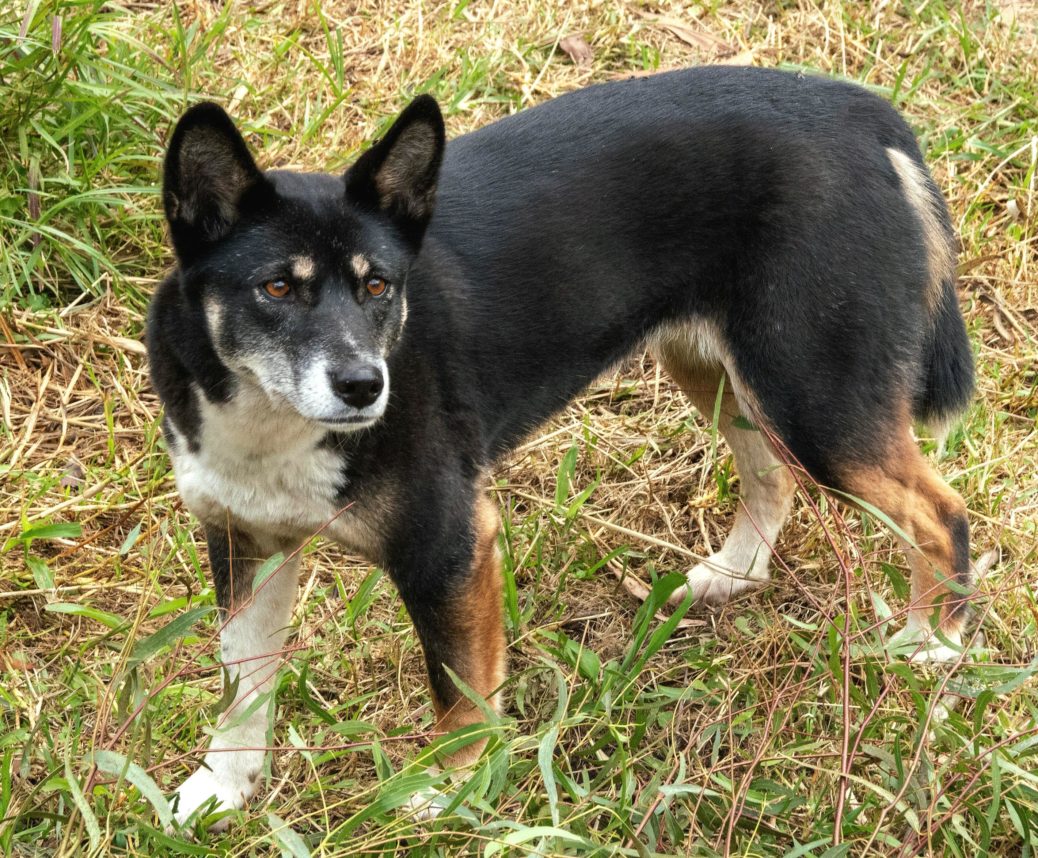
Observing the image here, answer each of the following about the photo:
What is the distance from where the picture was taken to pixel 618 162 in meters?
3.64

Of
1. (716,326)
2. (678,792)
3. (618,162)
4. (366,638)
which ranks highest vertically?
(618,162)

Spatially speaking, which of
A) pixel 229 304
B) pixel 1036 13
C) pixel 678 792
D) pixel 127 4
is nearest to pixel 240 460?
pixel 229 304

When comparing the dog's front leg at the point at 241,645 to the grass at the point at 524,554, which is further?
the dog's front leg at the point at 241,645

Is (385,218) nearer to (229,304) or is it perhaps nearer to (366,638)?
(229,304)

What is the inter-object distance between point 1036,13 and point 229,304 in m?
4.90

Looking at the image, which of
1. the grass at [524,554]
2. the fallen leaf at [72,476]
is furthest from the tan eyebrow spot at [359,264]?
the fallen leaf at [72,476]

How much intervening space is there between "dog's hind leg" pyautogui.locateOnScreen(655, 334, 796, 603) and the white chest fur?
4.45 feet

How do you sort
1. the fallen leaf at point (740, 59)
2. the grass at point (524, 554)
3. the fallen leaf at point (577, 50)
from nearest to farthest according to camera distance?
the grass at point (524, 554), the fallen leaf at point (740, 59), the fallen leaf at point (577, 50)

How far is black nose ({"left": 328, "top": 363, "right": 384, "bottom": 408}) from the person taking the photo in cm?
294

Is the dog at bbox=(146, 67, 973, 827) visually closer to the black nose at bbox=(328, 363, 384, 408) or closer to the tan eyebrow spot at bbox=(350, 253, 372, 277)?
the tan eyebrow spot at bbox=(350, 253, 372, 277)

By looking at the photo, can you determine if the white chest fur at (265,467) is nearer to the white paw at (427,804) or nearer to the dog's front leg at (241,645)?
the dog's front leg at (241,645)

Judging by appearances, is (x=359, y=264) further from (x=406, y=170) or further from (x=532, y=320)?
(x=532, y=320)

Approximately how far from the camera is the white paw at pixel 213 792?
11.2 ft

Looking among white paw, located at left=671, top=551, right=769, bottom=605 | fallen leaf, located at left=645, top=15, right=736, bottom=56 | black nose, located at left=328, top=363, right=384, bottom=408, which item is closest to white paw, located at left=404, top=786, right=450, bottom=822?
black nose, located at left=328, top=363, right=384, bottom=408
